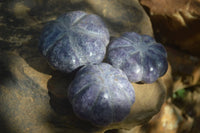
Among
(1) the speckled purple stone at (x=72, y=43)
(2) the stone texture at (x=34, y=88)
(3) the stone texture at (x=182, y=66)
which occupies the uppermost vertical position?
(1) the speckled purple stone at (x=72, y=43)

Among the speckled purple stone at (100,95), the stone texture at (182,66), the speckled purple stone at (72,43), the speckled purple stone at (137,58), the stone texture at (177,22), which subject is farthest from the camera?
the stone texture at (182,66)

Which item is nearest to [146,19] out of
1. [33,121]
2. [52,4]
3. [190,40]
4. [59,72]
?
[190,40]

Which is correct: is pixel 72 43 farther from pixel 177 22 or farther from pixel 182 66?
pixel 182 66

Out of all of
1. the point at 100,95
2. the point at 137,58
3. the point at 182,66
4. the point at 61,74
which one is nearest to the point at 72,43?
the point at 61,74

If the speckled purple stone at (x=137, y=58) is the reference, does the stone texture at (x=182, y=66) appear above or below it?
below

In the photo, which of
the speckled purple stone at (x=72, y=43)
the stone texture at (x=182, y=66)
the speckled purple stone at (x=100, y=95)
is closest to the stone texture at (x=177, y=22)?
the stone texture at (x=182, y=66)

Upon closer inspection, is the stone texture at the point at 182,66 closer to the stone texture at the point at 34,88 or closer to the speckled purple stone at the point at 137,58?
the stone texture at the point at 34,88
